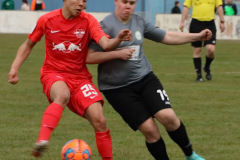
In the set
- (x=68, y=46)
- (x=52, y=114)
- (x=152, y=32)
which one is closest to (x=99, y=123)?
(x=52, y=114)

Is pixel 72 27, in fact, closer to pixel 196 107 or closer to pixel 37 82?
pixel 196 107

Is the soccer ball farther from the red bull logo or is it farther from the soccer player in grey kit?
the red bull logo

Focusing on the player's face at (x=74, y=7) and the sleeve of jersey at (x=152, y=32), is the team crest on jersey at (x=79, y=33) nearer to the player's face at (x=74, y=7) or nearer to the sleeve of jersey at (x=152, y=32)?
the player's face at (x=74, y=7)

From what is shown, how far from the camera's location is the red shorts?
6.84m

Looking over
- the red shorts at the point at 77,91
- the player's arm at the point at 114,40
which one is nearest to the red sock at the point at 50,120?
the red shorts at the point at 77,91

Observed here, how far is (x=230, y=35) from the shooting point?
3331cm

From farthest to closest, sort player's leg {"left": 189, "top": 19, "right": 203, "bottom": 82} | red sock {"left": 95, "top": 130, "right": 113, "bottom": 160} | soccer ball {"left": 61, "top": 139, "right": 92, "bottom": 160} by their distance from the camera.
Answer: player's leg {"left": 189, "top": 19, "right": 203, "bottom": 82}
red sock {"left": 95, "top": 130, "right": 113, "bottom": 160}
soccer ball {"left": 61, "top": 139, "right": 92, "bottom": 160}

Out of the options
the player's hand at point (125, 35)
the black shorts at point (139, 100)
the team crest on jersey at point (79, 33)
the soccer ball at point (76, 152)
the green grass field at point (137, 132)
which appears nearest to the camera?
the player's hand at point (125, 35)

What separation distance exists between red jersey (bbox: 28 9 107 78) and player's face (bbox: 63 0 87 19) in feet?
0.24

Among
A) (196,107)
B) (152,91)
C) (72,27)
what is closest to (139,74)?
(152,91)

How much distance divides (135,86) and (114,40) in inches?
23.9

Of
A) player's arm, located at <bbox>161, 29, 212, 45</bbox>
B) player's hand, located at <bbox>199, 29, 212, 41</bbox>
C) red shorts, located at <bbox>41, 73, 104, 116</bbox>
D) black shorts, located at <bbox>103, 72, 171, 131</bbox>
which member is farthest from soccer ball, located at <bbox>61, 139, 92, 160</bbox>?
player's hand, located at <bbox>199, 29, 212, 41</bbox>

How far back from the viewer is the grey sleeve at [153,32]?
7.07 metres

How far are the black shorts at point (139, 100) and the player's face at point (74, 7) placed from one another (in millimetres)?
822
